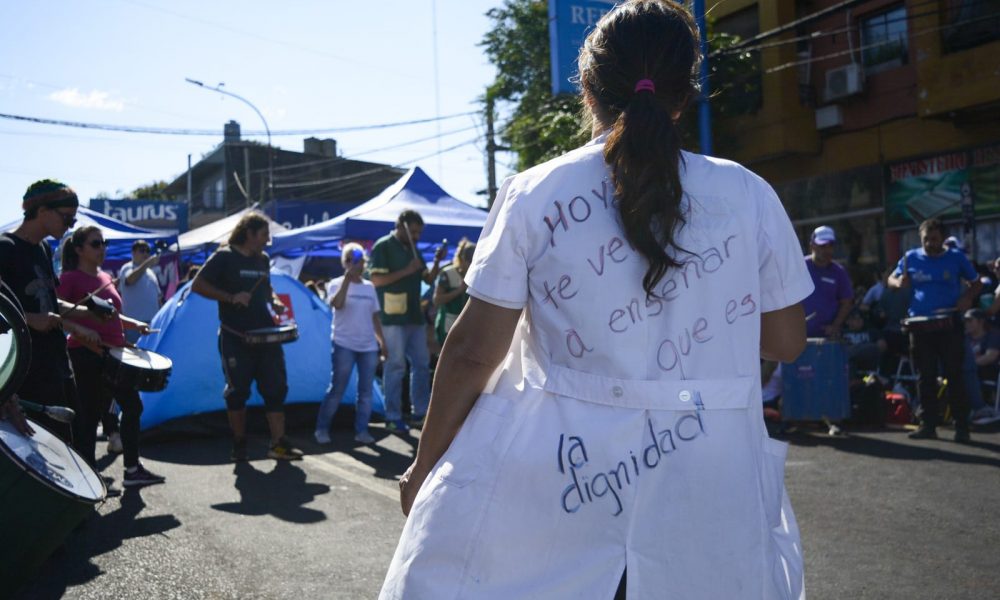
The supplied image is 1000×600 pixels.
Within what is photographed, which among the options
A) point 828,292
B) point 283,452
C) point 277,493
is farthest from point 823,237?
point 277,493

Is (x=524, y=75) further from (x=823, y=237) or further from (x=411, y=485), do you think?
(x=411, y=485)

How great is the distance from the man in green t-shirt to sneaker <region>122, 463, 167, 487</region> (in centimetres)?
280

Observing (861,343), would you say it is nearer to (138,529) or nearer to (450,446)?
(138,529)

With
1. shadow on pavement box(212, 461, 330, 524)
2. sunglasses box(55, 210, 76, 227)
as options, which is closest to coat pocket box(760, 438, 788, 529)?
shadow on pavement box(212, 461, 330, 524)

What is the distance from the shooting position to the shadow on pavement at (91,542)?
4.43m

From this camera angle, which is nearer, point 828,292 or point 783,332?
point 783,332

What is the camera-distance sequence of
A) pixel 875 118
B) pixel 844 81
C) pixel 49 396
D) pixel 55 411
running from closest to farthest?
1. pixel 55 411
2. pixel 49 396
3. pixel 875 118
4. pixel 844 81

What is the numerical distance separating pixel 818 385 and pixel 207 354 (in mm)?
5710

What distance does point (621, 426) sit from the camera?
5.48ft

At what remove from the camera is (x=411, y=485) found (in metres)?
1.87

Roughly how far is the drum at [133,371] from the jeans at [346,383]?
8.19 ft

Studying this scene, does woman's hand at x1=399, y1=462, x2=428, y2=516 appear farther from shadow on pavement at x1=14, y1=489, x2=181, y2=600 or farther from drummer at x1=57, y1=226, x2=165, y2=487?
drummer at x1=57, y1=226, x2=165, y2=487

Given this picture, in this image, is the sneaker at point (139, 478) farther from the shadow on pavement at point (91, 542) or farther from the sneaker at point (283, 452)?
the sneaker at point (283, 452)

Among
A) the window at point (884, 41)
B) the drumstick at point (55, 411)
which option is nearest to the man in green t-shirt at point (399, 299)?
the drumstick at point (55, 411)
